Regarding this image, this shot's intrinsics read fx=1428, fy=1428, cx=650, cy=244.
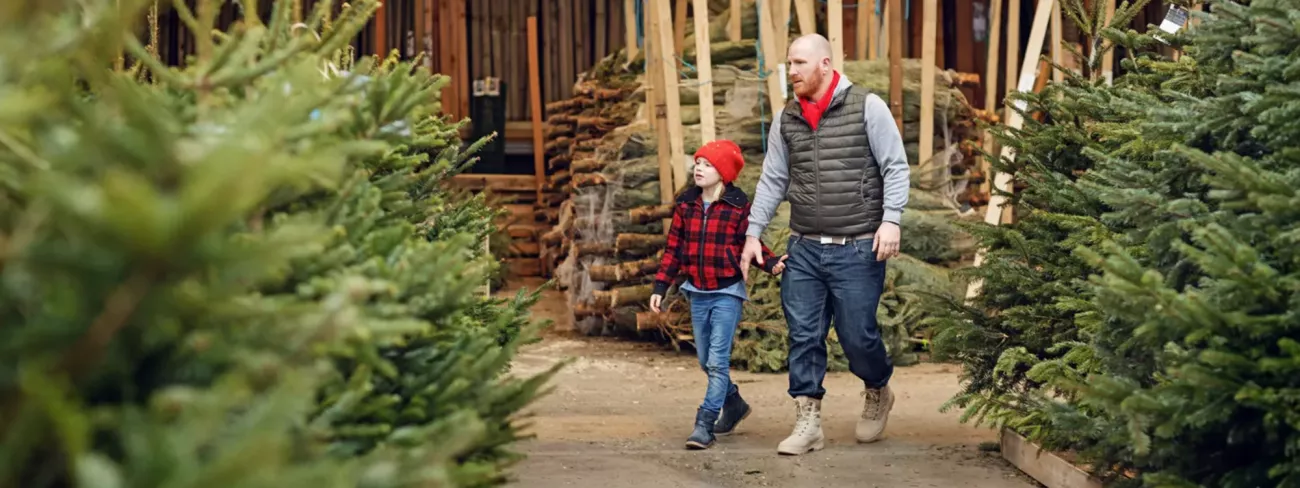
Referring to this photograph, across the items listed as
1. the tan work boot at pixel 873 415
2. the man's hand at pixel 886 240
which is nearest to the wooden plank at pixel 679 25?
the tan work boot at pixel 873 415

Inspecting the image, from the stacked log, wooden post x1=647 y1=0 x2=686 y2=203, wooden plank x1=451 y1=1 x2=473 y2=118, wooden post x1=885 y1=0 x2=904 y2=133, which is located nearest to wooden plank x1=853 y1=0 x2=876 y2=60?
the stacked log

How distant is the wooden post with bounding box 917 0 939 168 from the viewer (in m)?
9.39

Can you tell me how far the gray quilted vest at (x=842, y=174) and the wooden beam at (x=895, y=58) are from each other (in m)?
3.31

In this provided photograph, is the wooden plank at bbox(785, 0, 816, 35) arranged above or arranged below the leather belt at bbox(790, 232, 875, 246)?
above

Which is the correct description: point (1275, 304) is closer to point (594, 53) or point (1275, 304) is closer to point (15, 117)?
point (15, 117)

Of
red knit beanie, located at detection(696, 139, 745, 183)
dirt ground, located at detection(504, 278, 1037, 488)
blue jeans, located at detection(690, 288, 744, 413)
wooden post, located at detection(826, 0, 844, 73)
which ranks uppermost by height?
wooden post, located at detection(826, 0, 844, 73)

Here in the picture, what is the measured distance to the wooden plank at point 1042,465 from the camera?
5160 millimetres

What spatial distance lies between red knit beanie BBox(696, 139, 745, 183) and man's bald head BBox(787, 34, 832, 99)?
490 millimetres

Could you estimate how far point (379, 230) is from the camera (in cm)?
321

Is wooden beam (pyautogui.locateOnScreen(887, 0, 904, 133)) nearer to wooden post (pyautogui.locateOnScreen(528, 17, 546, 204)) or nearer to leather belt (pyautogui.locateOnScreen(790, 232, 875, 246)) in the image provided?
leather belt (pyautogui.locateOnScreen(790, 232, 875, 246))

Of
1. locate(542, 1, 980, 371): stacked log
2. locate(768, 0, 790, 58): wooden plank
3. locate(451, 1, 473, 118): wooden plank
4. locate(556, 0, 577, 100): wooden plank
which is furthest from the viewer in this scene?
locate(556, 0, 577, 100): wooden plank

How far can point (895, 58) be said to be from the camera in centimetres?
963

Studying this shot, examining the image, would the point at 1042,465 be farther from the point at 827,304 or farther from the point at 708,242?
the point at 708,242

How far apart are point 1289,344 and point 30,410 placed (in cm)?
284
